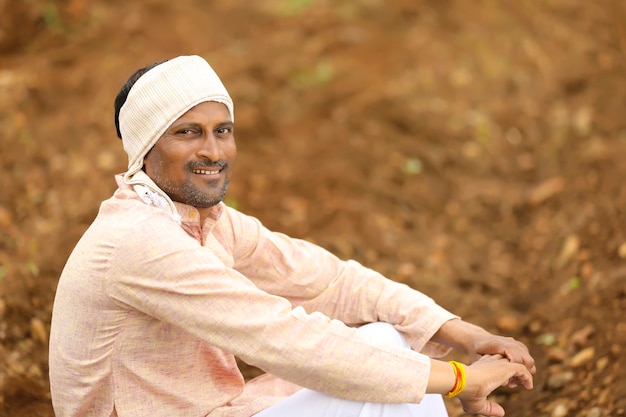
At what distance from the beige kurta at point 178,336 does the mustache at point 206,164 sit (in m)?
0.12

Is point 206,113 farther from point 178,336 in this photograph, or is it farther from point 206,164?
point 178,336

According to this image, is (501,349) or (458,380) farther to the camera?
(501,349)

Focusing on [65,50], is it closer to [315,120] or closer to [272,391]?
[315,120]

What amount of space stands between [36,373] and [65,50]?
290cm

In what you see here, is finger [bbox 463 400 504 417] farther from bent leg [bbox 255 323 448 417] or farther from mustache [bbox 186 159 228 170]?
mustache [bbox 186 159 228 170]

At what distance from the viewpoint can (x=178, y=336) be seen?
2.44m

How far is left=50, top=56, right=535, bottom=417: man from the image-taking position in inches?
88.6

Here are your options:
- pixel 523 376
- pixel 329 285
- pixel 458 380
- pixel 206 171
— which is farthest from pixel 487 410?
pixel 206 171

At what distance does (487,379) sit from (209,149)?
1.00m

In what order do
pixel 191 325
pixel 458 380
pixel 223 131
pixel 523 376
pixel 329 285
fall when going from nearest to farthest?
pixel 191 325 → pixel 458 380 → pixel 223 131 → pixel 523 376 → pixel 329 285

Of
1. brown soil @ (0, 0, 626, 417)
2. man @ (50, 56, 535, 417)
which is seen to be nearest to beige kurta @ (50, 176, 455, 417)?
man @ (50, 56, 535, 417)

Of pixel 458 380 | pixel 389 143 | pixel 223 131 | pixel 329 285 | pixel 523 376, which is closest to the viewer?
pixel 458 380

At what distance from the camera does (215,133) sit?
2.55 meters

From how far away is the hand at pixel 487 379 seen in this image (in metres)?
2.47
